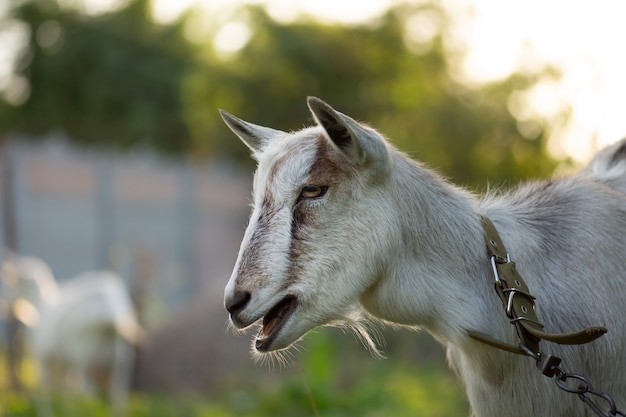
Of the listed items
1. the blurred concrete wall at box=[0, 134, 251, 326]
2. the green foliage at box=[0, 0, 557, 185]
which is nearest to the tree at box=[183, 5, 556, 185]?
the green foliage at box=[0, 0, 557, 185]

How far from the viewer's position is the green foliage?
1259cm

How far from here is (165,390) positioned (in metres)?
11.0

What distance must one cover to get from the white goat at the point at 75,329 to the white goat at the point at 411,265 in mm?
6974

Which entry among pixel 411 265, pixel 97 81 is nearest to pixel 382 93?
pixel 411 265

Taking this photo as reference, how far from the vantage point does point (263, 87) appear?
63.9ft

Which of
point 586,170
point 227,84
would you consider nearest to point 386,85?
point 227,84

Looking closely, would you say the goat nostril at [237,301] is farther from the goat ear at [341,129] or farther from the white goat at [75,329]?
the white goat at [75,329]

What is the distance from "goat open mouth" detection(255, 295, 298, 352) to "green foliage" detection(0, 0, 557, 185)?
176 inches

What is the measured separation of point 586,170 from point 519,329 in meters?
1.06

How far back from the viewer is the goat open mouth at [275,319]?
2.85 metres

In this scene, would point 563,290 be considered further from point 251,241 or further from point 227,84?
point 227,84

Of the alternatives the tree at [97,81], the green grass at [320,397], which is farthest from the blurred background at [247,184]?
the tree at [97,81]

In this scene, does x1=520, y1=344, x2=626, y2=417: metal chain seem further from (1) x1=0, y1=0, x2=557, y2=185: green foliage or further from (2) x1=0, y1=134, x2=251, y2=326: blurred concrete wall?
(2) x1=0, y1=134, x2=251, y2=326: blurred concrete wall

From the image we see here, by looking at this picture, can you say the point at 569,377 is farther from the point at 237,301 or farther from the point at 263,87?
the point at 263,87
